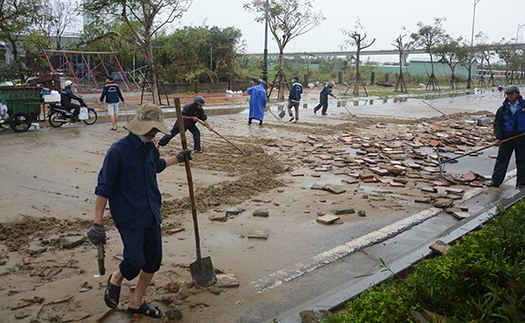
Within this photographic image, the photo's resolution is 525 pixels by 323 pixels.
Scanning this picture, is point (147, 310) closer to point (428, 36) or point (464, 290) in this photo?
point (464, 290)

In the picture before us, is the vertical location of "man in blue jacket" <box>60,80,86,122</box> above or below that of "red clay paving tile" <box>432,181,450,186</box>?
above

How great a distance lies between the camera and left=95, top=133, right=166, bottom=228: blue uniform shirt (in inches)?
138

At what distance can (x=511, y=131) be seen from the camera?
816cm

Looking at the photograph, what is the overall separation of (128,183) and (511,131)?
709 centimetres

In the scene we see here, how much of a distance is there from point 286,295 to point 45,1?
25185 mm

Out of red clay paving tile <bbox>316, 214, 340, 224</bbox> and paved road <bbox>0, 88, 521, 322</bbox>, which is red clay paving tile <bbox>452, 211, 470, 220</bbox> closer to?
paved road <bbox>0, 88, 521, 322</bbox>

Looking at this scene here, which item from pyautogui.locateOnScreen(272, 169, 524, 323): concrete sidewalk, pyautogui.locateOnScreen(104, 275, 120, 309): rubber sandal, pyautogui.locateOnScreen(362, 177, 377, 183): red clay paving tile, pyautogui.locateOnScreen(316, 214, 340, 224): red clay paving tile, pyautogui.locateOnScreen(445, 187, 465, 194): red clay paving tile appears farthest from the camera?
pyautogui.locateOnScreen(362, 177, 377, 183): red clay paving tile

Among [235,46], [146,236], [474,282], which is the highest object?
[235,46]

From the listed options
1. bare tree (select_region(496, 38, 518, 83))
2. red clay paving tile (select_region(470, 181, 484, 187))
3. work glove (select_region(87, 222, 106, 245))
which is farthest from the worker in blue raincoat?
bare tree (select_region(496, 38, 518, 83))

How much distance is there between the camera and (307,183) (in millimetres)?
8391

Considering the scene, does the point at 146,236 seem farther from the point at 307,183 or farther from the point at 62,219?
the point at 307,183

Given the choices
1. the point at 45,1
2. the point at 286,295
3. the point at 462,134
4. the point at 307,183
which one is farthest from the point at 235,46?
the point at 286,295

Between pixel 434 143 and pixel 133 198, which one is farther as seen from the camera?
pixel 434 143

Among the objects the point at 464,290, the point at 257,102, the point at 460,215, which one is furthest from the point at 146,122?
the point at 257,102
